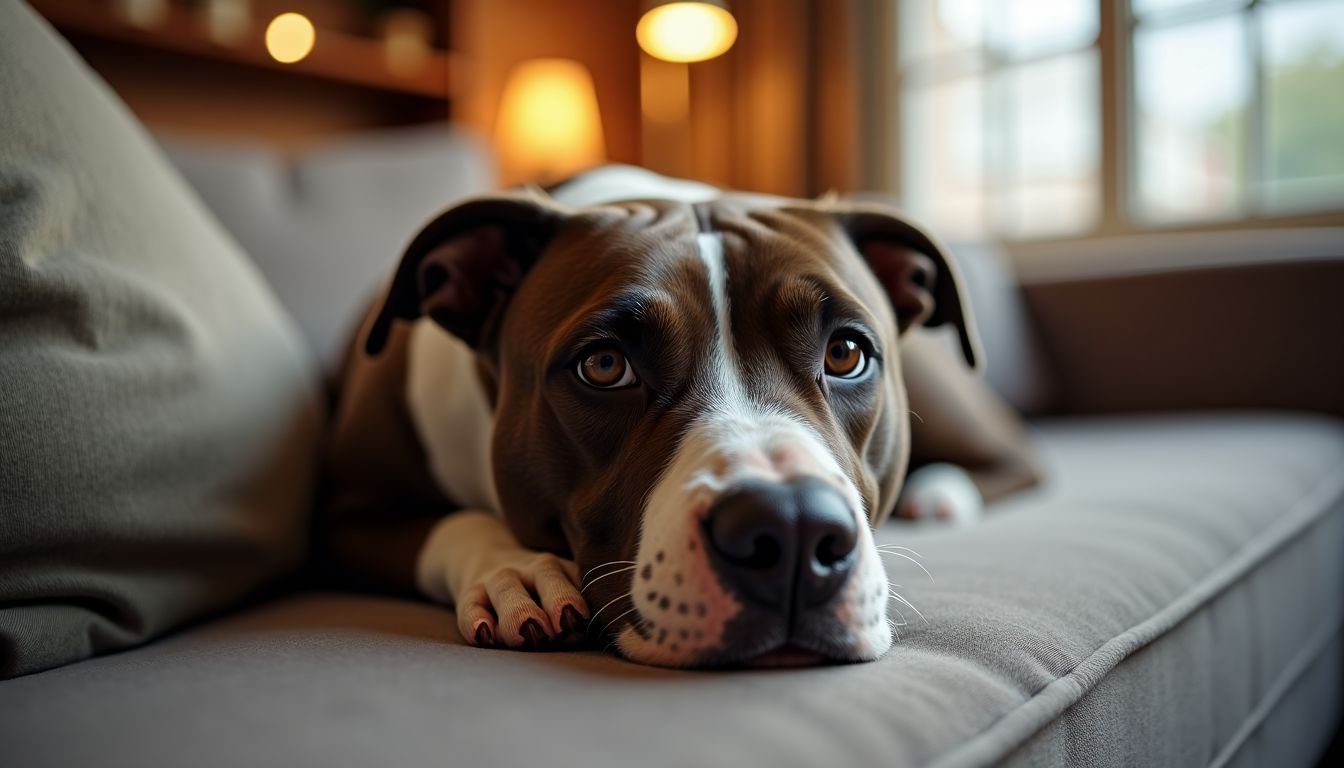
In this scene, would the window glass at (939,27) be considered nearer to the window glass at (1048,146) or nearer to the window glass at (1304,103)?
the window glass at (1048,146)

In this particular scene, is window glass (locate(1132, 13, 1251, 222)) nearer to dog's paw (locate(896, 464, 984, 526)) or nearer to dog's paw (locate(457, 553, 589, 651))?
dog's paw (locate(896, 464, 984, 526))

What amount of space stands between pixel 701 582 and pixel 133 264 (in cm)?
87

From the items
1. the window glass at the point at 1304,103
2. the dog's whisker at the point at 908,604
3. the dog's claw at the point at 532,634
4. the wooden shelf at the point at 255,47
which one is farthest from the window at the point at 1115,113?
the dog's claw at the point at 532,634

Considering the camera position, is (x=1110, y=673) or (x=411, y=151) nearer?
(x=1110, y=673)

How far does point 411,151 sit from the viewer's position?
264 centimetres

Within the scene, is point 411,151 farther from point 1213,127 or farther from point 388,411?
point 1213,127

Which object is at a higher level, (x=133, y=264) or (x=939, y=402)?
(x=133, y=264)

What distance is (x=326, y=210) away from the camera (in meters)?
2.36

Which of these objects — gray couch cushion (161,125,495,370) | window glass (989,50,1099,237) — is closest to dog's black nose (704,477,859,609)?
gray couch cushion (161,125,495,370)

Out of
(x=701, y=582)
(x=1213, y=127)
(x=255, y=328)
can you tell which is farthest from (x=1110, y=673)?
(x=1213, y=127)

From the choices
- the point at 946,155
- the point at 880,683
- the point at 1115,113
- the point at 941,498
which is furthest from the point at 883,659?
the point at 946,155

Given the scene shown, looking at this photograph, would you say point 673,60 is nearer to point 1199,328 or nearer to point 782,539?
point 1199,328

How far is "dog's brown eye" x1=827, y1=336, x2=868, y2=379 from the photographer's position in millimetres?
1261

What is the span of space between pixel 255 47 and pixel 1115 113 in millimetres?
3901
